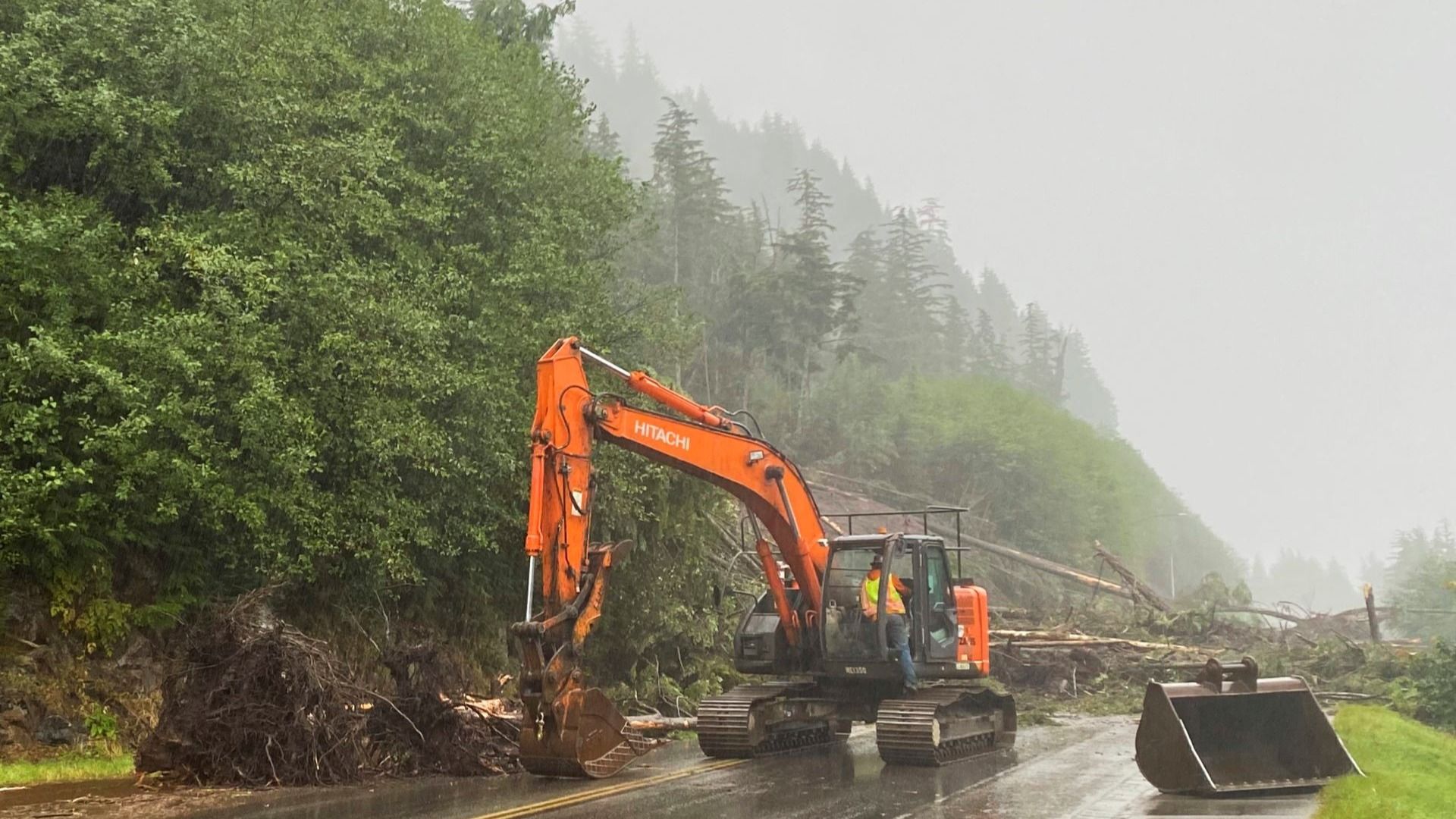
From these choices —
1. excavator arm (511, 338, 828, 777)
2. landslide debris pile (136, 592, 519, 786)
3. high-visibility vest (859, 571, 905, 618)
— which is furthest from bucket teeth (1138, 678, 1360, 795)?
landslide debris pile (136, 592, 519, 786)

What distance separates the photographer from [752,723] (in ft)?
45.4

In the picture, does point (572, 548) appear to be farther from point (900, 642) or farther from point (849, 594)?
point (900, 642)

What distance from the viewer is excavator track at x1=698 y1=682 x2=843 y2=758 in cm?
1379

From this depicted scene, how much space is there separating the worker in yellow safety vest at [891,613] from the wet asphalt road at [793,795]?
1266 millimetres

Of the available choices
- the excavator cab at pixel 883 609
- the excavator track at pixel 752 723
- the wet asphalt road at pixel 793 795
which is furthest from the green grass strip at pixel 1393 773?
the excavator track at pixel 752 723

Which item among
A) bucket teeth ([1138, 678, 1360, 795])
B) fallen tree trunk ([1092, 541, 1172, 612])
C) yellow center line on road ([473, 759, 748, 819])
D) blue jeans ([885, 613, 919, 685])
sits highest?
fallen tree trunk ([1092, 541, 1172, 612])

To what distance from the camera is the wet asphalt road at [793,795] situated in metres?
10.0

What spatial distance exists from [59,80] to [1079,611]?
1002 inches

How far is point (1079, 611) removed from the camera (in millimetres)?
30188

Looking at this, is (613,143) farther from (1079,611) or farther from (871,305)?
(1079,611)

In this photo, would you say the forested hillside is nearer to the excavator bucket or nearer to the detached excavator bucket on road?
the excavator bucket

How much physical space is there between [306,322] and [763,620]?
24.1ft

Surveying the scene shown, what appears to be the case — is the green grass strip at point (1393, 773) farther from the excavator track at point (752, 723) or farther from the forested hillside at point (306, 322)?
the forested hillside at point (306, 322)

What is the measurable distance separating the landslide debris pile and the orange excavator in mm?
1641
